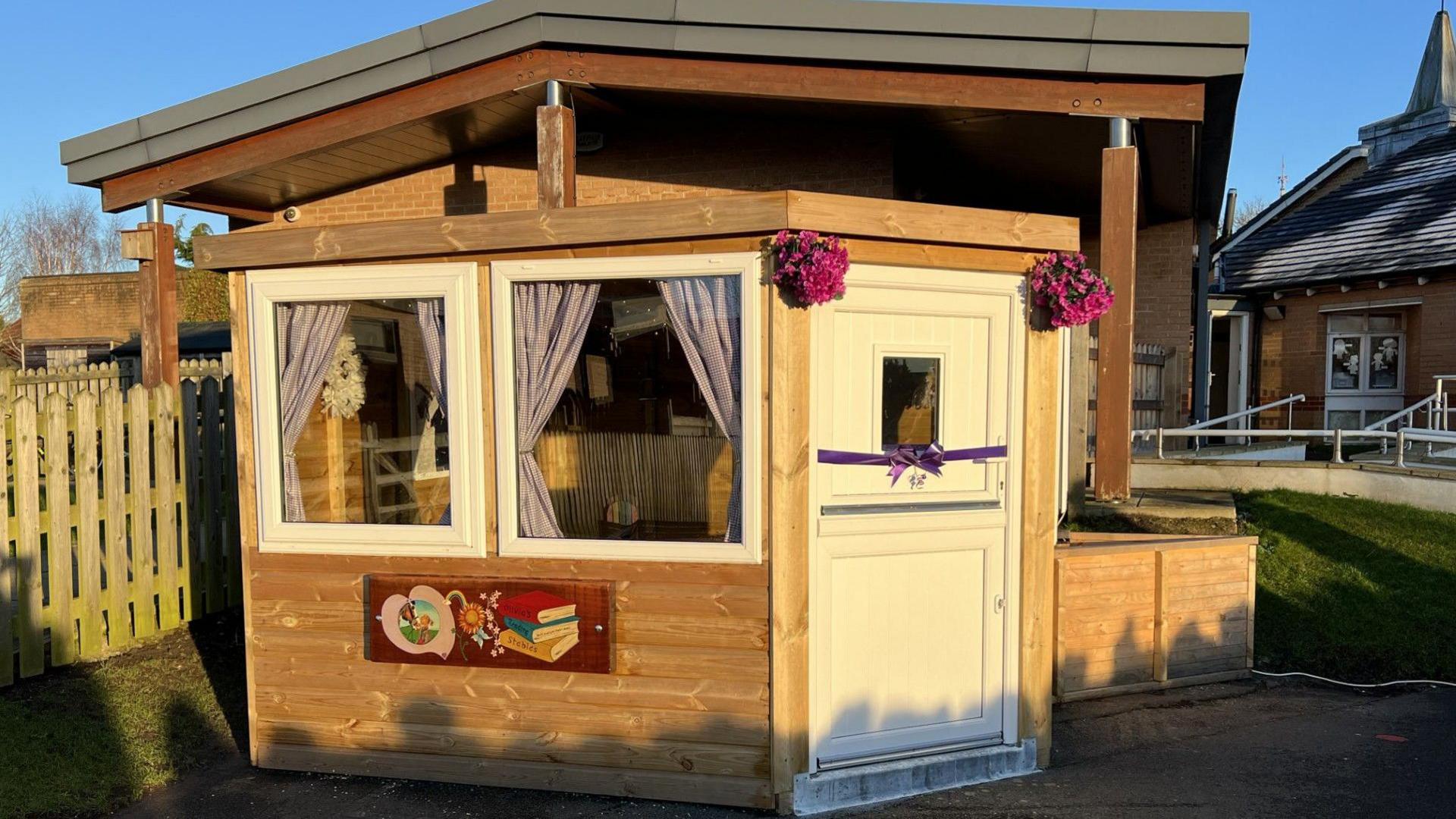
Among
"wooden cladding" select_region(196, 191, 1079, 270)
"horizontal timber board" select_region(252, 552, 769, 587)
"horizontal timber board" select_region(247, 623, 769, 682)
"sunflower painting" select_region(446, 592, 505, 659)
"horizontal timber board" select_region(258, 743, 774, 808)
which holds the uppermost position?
"wooden cladding" select_region(196, 191, 1079, 270)

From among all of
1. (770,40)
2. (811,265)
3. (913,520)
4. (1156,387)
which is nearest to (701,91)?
(770,40)

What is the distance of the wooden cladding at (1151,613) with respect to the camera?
6.09m

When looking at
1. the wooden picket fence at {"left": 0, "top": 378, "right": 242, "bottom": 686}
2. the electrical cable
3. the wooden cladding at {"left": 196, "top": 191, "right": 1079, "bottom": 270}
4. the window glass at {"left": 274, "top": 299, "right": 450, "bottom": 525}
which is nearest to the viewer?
the wooden cladding at {"left": 196, "top": 191, "right": 1079, "bottom": 270}

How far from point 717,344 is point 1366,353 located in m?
16.5

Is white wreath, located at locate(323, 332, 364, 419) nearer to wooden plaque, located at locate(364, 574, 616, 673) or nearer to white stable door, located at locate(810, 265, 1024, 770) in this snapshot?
wooden plaque, located at locate(364, 574, 616, 673)

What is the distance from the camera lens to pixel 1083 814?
452 cm

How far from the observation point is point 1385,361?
55.7 ft

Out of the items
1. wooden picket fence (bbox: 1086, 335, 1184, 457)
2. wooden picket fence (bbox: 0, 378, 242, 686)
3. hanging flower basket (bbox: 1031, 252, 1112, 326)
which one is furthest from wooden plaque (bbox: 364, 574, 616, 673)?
wooden picket fence (bbox: 1086, 335, 1184, 457)

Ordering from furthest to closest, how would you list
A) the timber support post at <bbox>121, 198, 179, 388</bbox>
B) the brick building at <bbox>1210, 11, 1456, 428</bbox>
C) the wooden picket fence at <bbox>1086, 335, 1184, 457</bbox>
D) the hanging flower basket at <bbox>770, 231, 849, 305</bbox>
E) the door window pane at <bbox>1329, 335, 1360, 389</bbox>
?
the door window pane at <bbox>1329, 335, 1360, 389</bbox>, the brick building at <bbox>1210, 11, 1456, 428</bbox>, the wooden picket fence at <bbox>1086, 335, 1184, 457</bbox>, the timber support post at <bbox>121, 198, 179, 388</bbox>, the hanging flower basket at <bbox>770, 231, 849, 305</bbox>

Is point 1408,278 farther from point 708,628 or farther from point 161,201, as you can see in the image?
point 161,201

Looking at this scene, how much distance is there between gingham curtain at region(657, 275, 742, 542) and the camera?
452 cm

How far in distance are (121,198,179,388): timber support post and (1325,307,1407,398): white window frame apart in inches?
681

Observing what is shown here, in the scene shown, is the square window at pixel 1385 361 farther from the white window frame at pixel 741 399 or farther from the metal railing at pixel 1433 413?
the white window frame at pixel 741 399

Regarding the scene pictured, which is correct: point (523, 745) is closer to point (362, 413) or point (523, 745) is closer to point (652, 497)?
point (652, 497)
